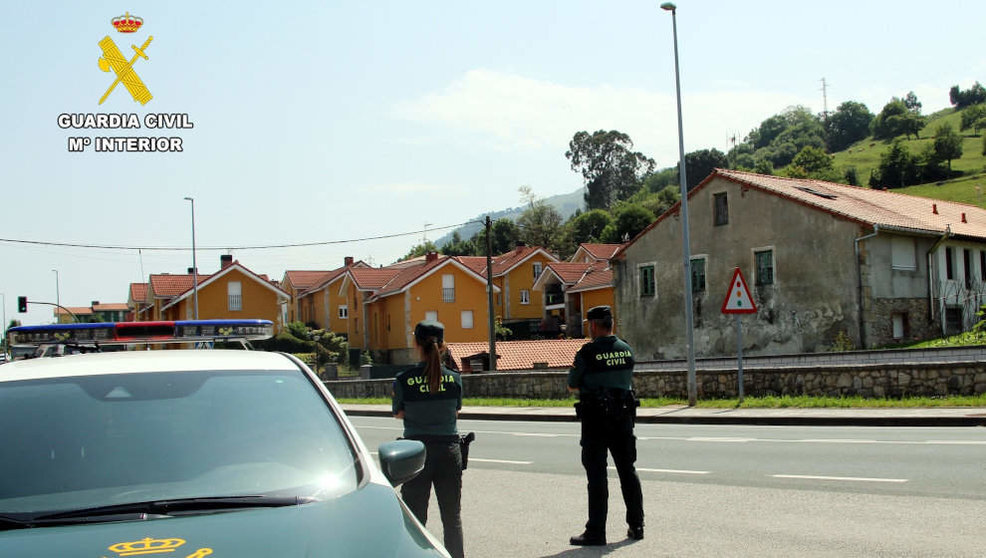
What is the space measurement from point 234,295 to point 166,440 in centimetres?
6849

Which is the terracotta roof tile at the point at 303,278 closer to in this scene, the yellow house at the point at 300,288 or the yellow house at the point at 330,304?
the yellow house at the point at 300,288

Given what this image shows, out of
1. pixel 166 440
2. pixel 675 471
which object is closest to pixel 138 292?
pixel 675 471

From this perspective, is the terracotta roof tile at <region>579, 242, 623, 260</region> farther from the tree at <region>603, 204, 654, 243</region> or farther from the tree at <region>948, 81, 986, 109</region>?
the tree at <region>948, 81, 986, 109</region>

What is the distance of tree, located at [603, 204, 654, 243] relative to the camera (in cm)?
10825

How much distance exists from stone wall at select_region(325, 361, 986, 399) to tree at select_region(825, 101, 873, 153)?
166478 mm

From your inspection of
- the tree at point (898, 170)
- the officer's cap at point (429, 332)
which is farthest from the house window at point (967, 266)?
the tree at point (898, 170)

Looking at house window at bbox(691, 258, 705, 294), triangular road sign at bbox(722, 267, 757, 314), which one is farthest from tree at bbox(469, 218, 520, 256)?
triangular road sign at bbox(722, 267, 757, 314)

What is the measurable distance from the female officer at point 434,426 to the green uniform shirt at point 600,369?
1386mm

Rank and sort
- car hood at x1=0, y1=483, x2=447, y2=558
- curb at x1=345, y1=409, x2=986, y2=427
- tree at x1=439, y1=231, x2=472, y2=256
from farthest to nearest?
tree at x1=439, y1=231, x2=472, y2=256 → curb at x1=345, y1=409, x2=986, y2=427 → car hood at x1=0, y1=483, x2=447, y2=558

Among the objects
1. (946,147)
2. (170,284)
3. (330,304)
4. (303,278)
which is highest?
(946,147)

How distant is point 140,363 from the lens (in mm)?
4410

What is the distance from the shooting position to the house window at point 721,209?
4278 cm

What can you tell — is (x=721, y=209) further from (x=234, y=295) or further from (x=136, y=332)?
(x=234, y=295)

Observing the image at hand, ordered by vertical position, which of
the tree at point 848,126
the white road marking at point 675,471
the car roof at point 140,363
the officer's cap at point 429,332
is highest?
the tree at point 848,126
